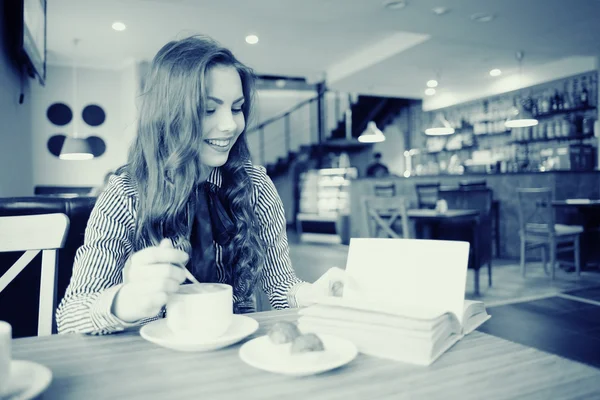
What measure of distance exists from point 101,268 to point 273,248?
19.0 inches

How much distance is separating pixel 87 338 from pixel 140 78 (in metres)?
8.37

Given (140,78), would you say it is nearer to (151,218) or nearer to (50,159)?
(50,159)

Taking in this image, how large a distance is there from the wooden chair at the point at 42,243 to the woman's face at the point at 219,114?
1.41ft

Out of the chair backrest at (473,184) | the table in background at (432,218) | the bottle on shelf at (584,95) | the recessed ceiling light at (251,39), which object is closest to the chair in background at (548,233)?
the table in background at (432,218)

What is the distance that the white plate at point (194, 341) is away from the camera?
2.36ft

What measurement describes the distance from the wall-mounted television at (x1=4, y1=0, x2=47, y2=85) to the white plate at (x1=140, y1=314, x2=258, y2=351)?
9.73 feet

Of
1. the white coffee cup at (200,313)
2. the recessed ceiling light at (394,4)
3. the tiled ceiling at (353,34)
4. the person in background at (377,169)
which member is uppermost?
the tiled ceiling at (353,34)

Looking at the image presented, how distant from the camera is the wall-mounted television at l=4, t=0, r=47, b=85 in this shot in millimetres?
3088

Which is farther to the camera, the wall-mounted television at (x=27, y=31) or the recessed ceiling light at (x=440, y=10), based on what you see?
the recessed ceiling light at (x=440, y=10)

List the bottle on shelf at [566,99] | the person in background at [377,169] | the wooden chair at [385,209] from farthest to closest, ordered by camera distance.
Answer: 1. the person in background at [377,169]
2. the bottle on shelf at [566,99]
3. the wooden chair at [385,209]

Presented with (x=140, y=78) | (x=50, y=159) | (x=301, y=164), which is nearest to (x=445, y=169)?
(x=301, y=164)

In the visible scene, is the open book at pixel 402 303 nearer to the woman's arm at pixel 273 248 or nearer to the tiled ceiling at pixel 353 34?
the woman's arm at pixel 273 248

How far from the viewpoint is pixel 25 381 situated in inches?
23.0

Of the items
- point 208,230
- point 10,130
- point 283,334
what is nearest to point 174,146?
point 208,230
